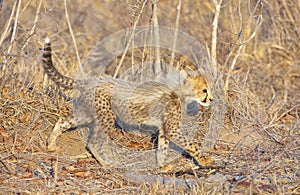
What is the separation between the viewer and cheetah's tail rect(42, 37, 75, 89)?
5.30 meters

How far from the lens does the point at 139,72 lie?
6.34 metres

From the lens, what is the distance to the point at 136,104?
5672 millimetres

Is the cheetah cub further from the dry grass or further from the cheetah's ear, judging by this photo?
the dry grass

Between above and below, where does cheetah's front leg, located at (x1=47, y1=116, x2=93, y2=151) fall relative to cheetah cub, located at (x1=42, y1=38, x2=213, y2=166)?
below

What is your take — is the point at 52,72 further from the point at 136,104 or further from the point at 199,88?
the point at 199,88

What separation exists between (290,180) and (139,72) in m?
2.42

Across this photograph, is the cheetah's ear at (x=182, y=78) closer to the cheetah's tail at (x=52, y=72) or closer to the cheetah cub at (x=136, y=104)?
the cheetah cub at (x=136, y=104)

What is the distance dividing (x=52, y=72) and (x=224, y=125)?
1676mm

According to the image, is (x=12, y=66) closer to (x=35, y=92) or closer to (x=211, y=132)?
(x=35, y=92)

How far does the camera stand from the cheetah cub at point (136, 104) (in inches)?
216

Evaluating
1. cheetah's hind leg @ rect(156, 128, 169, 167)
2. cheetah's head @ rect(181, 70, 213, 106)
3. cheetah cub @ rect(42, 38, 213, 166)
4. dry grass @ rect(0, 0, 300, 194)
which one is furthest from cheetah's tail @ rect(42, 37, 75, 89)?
cheetah's head @ rect(181, 70, 213, 106)

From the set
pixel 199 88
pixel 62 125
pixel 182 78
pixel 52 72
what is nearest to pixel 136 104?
pixel 182 78

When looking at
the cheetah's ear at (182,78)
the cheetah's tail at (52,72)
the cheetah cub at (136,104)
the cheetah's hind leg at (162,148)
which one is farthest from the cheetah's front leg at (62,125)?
the cheetah's ear at (182,78)

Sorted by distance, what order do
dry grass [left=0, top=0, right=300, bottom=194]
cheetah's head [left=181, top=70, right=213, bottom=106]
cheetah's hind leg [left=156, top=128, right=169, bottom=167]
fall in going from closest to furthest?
1. dry grass [left=0, top=0, right=300, bottom=194]
2. cheetah's hind leg [left=156, top=128, right=169, bottom=167]
3. cheetah's head [left=181, top=70, right=213, bottom=106]
